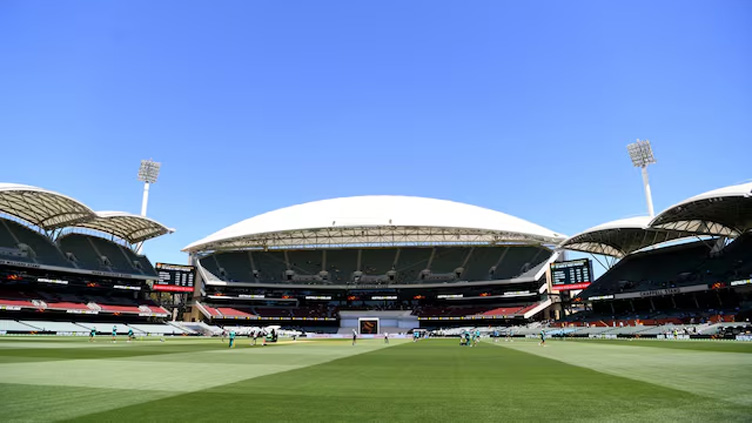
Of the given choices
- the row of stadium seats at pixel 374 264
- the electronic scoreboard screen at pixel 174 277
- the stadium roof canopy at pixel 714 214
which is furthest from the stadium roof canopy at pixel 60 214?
the stadium roof canopy at pixel 714 214

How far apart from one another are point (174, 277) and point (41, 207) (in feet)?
88.9

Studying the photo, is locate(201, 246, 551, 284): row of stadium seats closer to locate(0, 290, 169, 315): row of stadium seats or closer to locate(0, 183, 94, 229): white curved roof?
locate(0, 290, 169, 315): row of stadium seats

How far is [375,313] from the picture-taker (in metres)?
87.9

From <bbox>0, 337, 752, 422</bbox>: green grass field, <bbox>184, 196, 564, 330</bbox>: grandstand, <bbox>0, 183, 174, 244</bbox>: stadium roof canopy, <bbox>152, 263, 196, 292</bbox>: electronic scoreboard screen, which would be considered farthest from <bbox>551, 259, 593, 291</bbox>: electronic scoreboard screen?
<bbox>0, 183, 174, 244</bbox>: stadium roof canopy

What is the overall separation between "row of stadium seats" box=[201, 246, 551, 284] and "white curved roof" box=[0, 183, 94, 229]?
27817 millimetres

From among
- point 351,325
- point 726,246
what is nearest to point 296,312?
point 351,325

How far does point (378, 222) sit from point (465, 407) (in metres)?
70.6

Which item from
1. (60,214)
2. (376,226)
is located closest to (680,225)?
(376,226)

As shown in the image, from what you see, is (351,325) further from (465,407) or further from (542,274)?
(465,407)

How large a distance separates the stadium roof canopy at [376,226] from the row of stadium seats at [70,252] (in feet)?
41.9

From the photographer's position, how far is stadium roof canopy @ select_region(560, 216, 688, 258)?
62.9 metres

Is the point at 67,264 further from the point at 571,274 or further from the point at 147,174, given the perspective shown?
the point at 571,274

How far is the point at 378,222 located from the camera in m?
78.4

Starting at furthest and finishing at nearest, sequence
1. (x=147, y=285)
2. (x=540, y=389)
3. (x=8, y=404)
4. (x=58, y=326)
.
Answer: (x=147, y=285), (x=58, y=326), (x=540, y=389), (x=8, y=404)
